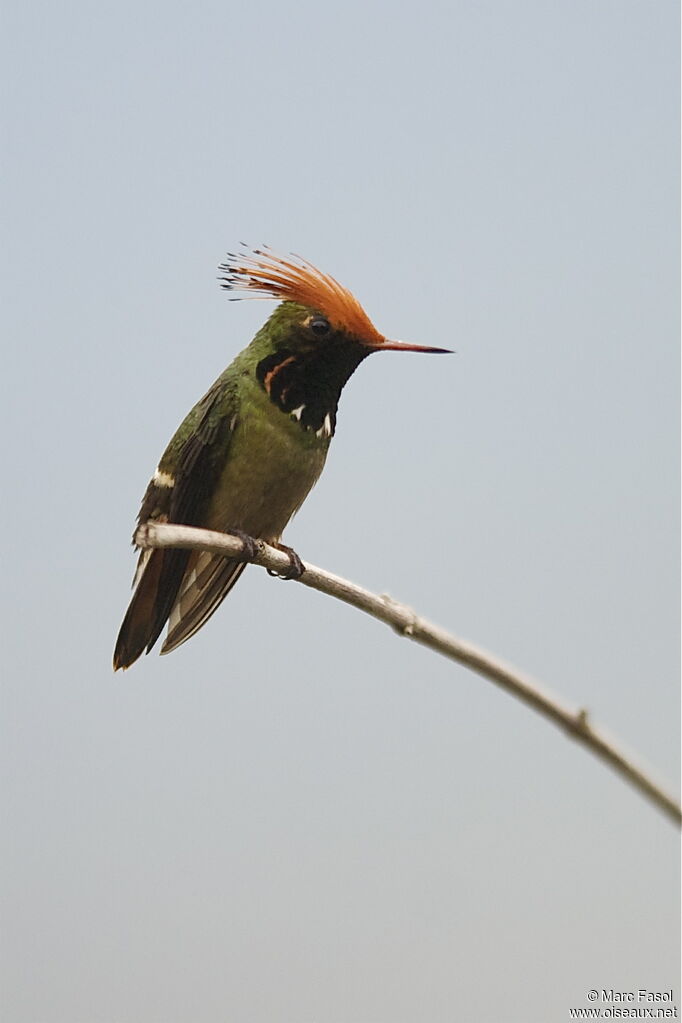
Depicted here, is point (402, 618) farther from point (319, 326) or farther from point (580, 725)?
point (319, 326)

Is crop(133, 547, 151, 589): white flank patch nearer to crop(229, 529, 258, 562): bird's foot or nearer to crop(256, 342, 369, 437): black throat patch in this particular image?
crop(229, 529, 258, 562): bird's foot

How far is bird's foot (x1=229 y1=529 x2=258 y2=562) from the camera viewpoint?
79.5 inches

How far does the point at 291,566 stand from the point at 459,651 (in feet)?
2.59

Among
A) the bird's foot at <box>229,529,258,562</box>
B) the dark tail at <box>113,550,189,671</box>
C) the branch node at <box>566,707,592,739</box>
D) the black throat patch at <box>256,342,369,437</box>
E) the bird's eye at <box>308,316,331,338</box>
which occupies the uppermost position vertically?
the bird's eye at <box>308,316,331,338</box>

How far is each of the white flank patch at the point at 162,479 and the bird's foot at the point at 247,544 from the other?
6.1 inches

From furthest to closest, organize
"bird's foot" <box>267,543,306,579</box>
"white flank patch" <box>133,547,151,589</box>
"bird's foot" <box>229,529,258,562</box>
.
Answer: "white flank patch" <box>133,547,151,589</box> < "bird's foot" <box>229,529,258,562</box> < "bird's foot" <box>267,543,306,579</box>

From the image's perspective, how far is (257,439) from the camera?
2.11 metres

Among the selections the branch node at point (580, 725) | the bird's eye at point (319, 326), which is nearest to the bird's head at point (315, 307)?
the bird's eye at point (319, 326)

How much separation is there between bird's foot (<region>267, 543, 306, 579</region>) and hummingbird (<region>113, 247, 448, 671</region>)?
0.04 ft

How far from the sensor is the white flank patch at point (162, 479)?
7.05 feet

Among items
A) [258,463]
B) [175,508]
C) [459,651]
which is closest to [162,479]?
[175,508]

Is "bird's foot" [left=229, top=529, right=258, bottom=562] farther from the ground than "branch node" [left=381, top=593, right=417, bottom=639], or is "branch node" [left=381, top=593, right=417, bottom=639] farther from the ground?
"bird's foot" [left=229, top=529, right=258, bottom=562]

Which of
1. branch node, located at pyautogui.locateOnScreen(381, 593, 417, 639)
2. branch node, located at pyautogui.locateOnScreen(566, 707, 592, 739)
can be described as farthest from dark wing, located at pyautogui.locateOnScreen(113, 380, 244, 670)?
branch node, located at pyautogui.locateOnScreen(566, 707, 592, 739)

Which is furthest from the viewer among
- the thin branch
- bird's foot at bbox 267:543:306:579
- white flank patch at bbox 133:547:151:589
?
white flank patch at bbox 133:547:151:589
